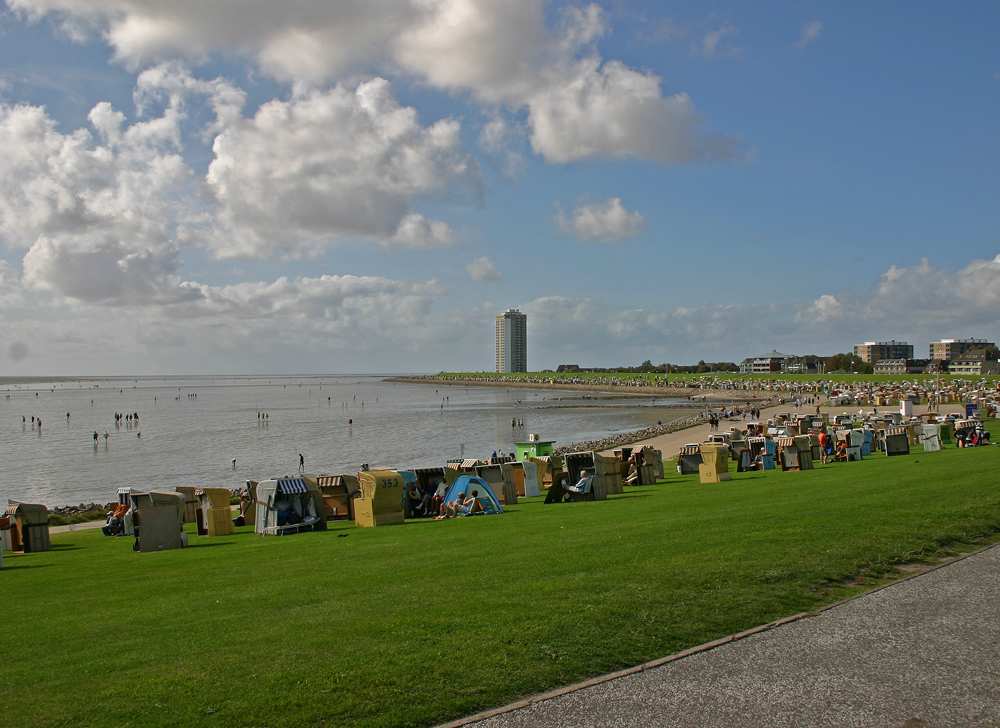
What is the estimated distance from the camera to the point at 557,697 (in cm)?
521

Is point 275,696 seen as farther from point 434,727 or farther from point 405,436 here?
point 405,436

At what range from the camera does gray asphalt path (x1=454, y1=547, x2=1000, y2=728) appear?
483 cm

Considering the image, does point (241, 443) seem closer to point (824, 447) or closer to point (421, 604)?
point (824, 447)

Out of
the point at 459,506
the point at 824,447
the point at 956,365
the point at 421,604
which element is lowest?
the point at 459,506

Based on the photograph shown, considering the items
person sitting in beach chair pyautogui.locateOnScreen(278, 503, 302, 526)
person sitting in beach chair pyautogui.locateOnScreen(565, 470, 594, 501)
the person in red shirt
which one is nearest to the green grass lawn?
person sitting in beach chair pyautogui.locateOnScreen(278, 503, 302, 526)

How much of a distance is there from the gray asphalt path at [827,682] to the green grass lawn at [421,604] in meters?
0.36

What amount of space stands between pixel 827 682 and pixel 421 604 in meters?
3.96

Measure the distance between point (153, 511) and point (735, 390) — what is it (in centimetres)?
11467


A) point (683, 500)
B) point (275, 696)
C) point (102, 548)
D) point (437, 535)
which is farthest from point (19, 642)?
point (683, 500)

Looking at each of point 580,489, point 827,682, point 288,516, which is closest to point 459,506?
point 580,489

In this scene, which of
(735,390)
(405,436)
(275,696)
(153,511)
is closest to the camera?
(275,696)

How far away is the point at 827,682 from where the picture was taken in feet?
17.5

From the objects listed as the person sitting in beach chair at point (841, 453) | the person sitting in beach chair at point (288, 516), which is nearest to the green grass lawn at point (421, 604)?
the person sitting in beach chair at point (288, 516)

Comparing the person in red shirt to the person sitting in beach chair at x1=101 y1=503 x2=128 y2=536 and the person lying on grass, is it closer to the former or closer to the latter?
the person lying on grass
